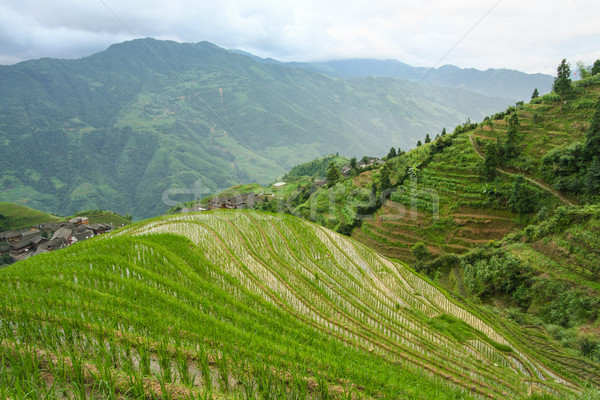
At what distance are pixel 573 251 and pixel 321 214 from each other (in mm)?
31555

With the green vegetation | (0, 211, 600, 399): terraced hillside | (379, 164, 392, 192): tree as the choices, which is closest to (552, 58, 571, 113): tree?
(379, 164, 392, 192): tree

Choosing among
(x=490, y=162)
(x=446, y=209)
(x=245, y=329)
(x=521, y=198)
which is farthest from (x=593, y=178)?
(x=245, y=329)

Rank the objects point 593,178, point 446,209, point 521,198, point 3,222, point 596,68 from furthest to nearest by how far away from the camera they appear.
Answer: point 3,222 → point 596,68 → point 446,209 → point 521,198 → point 593,178

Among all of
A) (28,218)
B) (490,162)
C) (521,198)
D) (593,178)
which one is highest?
(490,162)

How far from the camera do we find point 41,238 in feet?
205

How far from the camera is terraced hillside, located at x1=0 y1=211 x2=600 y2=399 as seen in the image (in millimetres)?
3867

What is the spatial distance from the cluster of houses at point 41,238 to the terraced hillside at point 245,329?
5631 centimetres

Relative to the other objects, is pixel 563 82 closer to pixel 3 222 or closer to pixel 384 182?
pixel 384 182

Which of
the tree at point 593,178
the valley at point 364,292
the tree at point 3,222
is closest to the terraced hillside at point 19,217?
the tree at point 3,222

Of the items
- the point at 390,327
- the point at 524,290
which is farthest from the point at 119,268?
the point at 524,290

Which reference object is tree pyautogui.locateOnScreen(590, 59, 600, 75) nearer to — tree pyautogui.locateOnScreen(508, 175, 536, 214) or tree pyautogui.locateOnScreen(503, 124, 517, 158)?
tree pyautogui.locateOnScreen(503, 124, 517, 158)

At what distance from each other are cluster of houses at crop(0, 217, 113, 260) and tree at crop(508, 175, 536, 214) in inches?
2980

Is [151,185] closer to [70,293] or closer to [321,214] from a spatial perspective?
[321,214]

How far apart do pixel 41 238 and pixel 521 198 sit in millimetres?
86379
